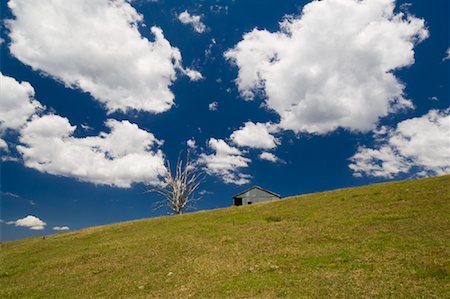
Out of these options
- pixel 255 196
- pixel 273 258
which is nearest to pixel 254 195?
pixel 255 196

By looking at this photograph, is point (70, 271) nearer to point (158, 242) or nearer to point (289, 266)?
point (158, 242)

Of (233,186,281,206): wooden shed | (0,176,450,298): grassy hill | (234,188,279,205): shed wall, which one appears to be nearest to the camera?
(0,176,450,298): grassy hill

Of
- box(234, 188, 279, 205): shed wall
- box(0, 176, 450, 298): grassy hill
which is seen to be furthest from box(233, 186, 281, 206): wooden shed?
box(0, 176, 450, 298): grassy hill

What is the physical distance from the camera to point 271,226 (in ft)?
105

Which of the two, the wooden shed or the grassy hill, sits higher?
the wooden shed

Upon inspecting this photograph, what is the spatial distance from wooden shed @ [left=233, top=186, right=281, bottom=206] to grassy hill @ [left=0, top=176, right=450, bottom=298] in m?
50.3

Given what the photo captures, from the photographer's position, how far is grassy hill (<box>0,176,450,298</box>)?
16.4 m

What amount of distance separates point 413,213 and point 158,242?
21.0 meters

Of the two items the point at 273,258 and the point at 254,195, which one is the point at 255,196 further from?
the point at 273,258

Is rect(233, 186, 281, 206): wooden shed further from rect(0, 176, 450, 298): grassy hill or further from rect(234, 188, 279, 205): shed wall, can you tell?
rect(0, 176, 450, 298): grassy hill

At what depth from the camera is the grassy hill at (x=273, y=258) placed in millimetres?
16422

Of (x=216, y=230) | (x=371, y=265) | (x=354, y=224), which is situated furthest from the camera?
(x=216, y=230)

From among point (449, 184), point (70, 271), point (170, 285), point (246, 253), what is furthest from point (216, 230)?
point (449, 184)

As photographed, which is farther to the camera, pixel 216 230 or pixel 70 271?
pixel 216 230
